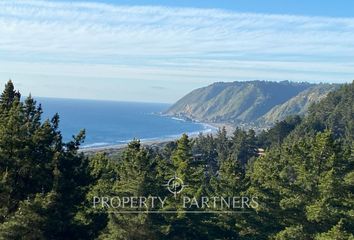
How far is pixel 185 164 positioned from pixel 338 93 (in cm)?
9996

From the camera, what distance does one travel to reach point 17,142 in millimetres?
17312

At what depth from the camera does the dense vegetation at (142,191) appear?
1739cm

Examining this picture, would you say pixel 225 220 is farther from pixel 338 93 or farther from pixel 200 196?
pixel 338 93

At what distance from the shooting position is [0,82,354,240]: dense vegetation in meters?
17.4

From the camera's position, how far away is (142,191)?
74.4 feet

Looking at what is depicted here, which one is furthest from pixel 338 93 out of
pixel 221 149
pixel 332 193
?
pixel 332 193

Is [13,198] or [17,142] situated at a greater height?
[17,142]

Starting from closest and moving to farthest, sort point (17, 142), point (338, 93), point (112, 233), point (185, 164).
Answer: point (17, 142)
point (112, 233)
point (185, 164)
point (338, 93)

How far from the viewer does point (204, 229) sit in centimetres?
2392

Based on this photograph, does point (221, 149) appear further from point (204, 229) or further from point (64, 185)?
point (64, 185)

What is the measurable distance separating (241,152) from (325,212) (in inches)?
2119

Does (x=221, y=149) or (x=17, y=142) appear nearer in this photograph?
(x=17, y=142)

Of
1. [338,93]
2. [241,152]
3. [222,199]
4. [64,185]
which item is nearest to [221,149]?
[241,152]

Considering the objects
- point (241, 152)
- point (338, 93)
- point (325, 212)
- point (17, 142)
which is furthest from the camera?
point (338, 93)
